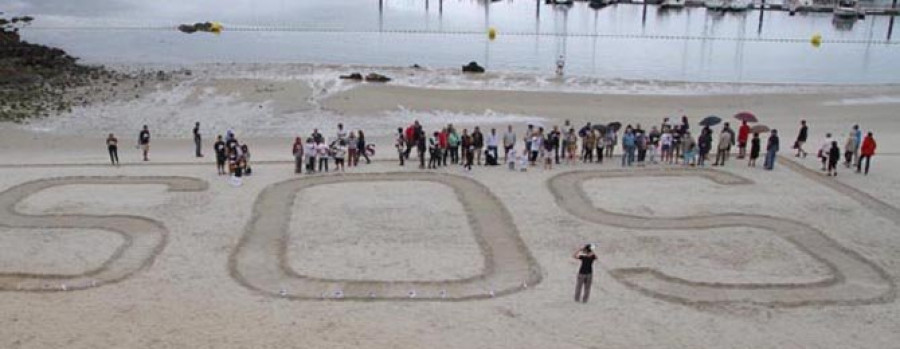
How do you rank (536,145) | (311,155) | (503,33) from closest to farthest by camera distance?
(311,155), (536,145), (503,33)

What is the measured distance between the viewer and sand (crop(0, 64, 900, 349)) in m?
18.4

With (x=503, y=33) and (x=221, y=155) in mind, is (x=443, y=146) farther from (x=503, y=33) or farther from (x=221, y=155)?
(x=503, y=33)

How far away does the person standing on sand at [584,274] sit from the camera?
1917 cm

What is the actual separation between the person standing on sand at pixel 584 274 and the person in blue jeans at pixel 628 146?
520 inches

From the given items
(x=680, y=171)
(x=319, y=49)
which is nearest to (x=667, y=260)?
(x=680, y=171)

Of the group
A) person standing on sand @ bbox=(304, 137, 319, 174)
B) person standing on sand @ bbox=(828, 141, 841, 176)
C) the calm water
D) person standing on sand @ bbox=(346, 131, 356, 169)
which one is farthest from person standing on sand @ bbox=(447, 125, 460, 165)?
the calm water

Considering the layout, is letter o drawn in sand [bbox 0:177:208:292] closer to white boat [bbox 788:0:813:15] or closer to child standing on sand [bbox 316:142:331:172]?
child standing on sand [bbox 316:142:331:172]

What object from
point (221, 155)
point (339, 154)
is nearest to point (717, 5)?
point (339, 154)

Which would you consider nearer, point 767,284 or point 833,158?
point 767,284

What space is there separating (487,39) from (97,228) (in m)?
81.1

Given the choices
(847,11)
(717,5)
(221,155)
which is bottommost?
(221,155)

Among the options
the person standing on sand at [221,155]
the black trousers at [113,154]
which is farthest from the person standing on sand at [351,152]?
the black trousers at [113,154]

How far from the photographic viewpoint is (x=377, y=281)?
21.1 m

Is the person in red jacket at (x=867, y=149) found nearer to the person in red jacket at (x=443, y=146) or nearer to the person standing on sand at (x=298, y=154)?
the person in red jacket at (x=443, y=146)
